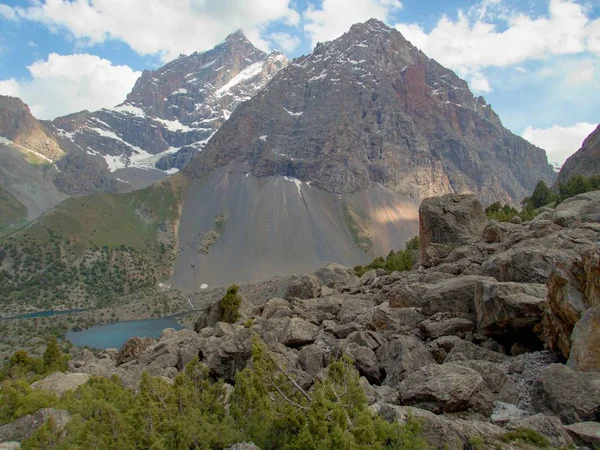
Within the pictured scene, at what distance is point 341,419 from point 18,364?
33207 millimetres

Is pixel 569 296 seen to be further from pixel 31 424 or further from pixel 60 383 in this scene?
pixel 60 383

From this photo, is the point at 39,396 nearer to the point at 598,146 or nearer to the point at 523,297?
the point at 523,297

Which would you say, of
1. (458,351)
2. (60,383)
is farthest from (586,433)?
(60,383)

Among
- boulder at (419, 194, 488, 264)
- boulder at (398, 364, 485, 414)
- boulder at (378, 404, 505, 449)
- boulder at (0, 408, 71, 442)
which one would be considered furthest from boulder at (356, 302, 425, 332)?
boulder at (419, 194, 488, 264)

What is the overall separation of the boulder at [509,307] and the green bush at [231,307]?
2261cm

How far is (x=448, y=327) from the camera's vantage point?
16.8 m

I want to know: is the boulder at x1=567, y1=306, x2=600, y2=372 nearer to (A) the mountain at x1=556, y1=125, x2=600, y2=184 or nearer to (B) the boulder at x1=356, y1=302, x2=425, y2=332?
(B) the boulder at x1=356, y1=302, x2=425, y2=332

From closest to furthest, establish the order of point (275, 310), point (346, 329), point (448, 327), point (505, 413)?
point (505, 413) → point (448, 327) → point (346, 329) → point (275, 310)

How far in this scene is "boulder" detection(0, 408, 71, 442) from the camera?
513 inches

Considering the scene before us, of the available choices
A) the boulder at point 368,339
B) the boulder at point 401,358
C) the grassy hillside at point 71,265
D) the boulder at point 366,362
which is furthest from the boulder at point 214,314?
the grassy hillside at point 71,265

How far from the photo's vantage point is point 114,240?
192875 mm

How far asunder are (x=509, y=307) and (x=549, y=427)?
6.36 m

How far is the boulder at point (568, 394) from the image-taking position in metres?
9.68

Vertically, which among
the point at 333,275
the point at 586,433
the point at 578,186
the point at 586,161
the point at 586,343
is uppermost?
the point at 586,161
